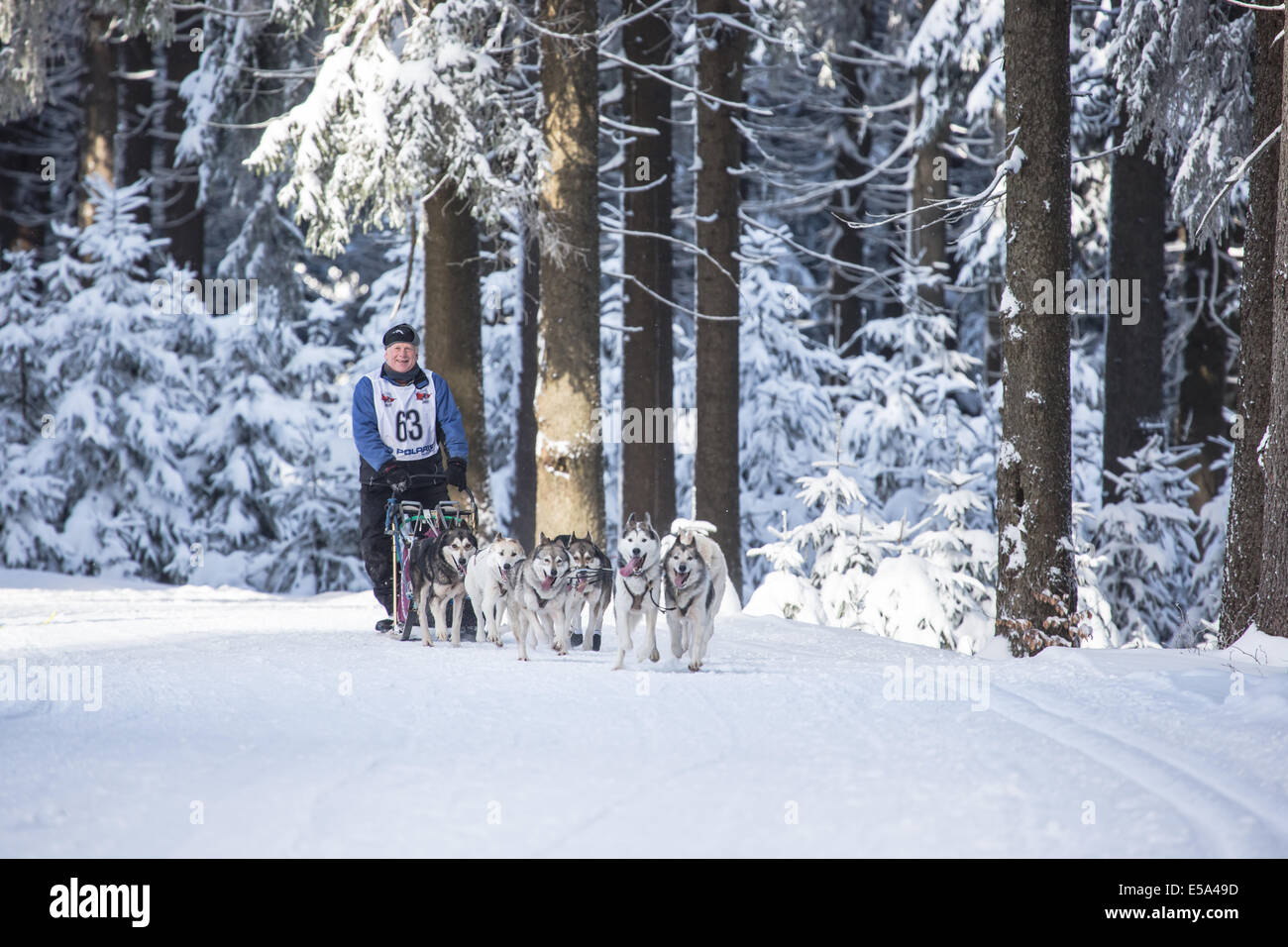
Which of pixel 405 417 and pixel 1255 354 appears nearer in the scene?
pixel 405 417

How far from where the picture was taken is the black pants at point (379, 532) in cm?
1009

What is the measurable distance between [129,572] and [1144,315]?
17469mm

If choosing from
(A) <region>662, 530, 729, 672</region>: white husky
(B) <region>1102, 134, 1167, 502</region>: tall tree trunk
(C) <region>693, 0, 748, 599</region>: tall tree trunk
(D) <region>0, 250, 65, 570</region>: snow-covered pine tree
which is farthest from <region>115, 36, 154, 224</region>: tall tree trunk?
(A) <region>662, 530, 729, 672</region>: white husky

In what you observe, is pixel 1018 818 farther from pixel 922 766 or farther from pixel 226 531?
pixel 226 531

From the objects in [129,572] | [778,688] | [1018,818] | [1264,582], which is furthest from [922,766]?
[129,572]

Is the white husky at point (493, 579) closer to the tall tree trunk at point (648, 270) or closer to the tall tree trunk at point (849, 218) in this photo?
the tall tree trunk at point (648, 270)

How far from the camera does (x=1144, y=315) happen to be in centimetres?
1680

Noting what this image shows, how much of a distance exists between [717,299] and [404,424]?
7897 mm

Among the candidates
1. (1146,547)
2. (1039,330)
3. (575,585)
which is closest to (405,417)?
(575,585)

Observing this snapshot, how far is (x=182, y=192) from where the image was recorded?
25.3 m

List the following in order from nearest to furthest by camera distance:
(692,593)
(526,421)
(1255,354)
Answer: (692,593) < (1255,354) < (526,421)

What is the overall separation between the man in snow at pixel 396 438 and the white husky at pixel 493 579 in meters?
0.50

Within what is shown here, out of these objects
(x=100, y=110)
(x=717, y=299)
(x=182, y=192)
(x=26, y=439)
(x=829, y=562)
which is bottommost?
(x=829, y=562)

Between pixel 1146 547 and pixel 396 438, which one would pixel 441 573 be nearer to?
pixel 396 438
